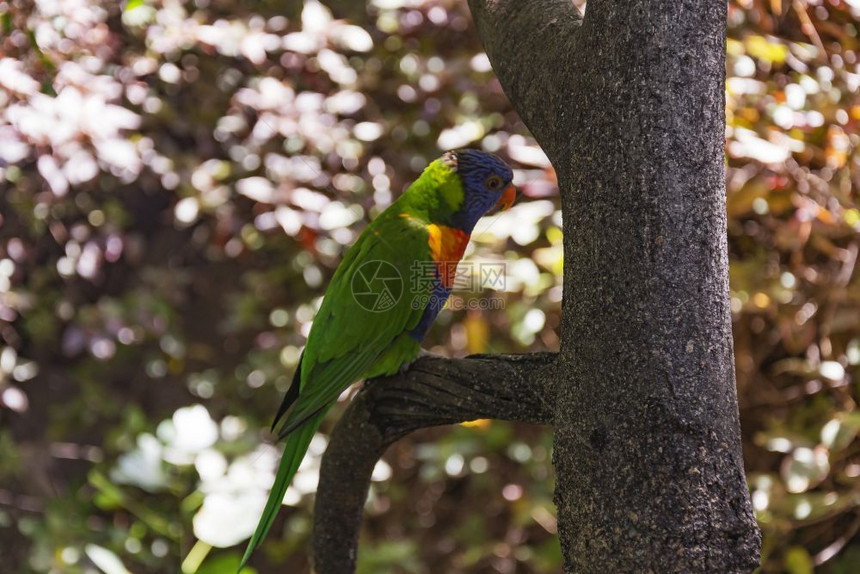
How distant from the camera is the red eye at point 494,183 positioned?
1.18m

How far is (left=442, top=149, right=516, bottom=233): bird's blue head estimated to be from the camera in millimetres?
1169

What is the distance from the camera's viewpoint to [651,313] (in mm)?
688

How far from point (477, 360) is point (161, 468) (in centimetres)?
113

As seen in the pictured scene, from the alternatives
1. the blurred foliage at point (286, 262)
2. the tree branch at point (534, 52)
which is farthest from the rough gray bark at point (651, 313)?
the blurred foliage at point (286, 262)

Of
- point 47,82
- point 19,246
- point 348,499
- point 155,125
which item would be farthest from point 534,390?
point 19,246

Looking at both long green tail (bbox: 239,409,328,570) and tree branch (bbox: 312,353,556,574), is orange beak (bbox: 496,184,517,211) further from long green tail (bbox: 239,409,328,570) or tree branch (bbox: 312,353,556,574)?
long green tail (bbox: 239,409,328,570)

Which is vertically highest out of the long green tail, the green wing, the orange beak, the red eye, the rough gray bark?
the rough gray bark

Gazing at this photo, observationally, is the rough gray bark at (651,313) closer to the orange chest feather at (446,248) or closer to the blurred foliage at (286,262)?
the orange chest feather at (446,248)

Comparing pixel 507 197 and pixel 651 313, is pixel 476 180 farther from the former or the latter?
pixel 651 313

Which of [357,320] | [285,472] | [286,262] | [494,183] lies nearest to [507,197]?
[494,183]

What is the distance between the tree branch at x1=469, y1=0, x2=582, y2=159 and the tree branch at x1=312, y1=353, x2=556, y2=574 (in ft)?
0.92

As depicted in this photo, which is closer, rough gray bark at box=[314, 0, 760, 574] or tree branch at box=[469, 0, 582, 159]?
rough gray bark at box=[314, 0, 760, 574]

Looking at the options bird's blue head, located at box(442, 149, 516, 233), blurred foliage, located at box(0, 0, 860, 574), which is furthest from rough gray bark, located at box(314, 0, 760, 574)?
blurred foliage, located at box(0, 0, 860, 574)

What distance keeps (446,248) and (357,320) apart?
20 cm
